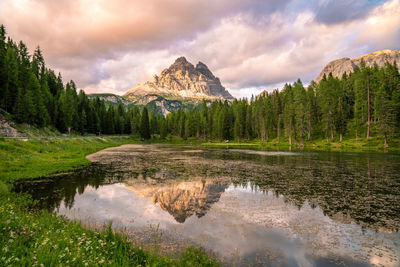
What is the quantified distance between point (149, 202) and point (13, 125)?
61914 millimetres

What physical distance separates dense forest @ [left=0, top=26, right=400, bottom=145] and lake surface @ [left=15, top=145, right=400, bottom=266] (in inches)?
2270

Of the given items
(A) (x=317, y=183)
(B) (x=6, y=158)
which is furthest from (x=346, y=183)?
(B) (x=6, y=158)

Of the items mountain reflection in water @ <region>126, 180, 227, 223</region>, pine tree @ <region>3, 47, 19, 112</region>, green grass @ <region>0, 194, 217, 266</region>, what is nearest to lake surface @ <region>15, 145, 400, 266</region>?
mountain reflection in water @ <region>126, 180, 227, 223</region>

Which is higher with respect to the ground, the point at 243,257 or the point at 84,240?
the point at 84,240

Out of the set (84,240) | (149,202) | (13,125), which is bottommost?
(149,202)

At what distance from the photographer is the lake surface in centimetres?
895

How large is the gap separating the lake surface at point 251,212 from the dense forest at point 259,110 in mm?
57653

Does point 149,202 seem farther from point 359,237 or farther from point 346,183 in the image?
point 346,183

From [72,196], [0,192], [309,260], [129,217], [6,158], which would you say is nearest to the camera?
[309,260]

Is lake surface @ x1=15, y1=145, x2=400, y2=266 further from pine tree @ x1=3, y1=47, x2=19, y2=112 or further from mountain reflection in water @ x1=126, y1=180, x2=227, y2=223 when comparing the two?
pine tree @ x1=3, y1=47, x2=19, y2=112

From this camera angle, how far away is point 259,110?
113125 mm

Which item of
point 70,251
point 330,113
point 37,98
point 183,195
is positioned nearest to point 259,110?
point 330,113

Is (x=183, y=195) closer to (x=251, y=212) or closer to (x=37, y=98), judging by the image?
(x=251, y=212)

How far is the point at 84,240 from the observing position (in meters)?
7.52
